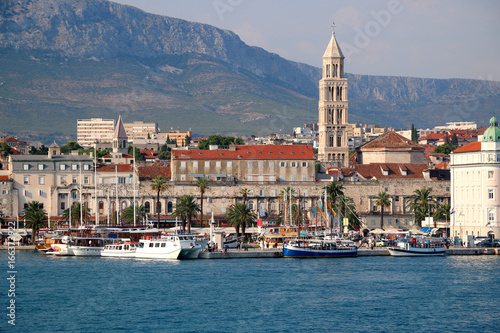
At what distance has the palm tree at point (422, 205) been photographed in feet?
441

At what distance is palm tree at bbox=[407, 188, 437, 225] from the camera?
134375mm

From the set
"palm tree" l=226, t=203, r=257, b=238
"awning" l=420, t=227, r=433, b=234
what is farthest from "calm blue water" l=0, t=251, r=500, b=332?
"awning" l=420, t=227, r=433, b=234

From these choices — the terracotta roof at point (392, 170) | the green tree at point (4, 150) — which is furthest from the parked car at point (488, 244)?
the green tree at point (4, 150)

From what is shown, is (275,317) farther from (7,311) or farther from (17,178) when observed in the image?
(17,178)

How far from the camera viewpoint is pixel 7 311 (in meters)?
68.1

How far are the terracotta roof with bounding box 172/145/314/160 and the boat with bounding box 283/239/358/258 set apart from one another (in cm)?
4020

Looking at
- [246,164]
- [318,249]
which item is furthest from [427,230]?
[246,164]

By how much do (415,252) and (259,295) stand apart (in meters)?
36.9

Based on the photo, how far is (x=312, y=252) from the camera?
105188 mm

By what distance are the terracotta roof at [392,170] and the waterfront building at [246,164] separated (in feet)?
41.5

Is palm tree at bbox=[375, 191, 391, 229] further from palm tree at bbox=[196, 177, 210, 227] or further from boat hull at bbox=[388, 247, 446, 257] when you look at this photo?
boat hull at bbox=[388, 247, 446, 257]

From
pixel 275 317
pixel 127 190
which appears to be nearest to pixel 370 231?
pixel 127 190

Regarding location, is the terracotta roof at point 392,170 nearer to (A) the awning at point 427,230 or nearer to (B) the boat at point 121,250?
(A) the awning at point 427,230

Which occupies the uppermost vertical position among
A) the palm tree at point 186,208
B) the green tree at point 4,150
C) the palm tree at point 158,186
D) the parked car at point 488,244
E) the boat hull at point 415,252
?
the green tree at point 4,150
